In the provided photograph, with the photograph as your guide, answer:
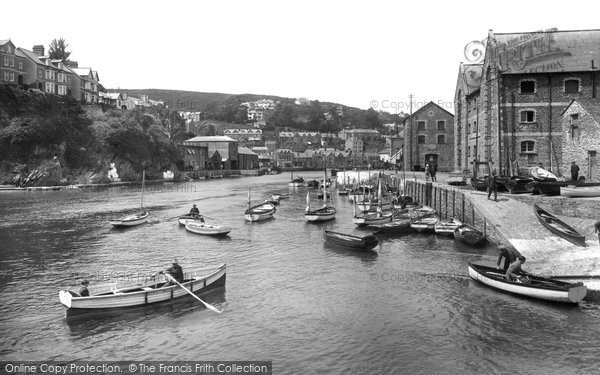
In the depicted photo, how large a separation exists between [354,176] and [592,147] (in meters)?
63.8

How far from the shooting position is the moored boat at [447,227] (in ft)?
132

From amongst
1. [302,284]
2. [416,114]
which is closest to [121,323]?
[302,284]

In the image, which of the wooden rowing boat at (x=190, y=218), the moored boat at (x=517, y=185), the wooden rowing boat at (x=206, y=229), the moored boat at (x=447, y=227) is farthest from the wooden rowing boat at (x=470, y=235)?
the wooden rowing boat at (x=190, y=218)

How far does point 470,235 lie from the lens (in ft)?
118

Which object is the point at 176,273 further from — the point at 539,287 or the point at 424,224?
the point at 424,224

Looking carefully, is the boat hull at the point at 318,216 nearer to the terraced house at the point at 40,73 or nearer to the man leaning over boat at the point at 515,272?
the man leaning over boat at the point at 515,272

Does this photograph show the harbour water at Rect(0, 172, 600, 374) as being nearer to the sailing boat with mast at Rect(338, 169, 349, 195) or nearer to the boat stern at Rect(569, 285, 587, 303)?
the boat stern at Rect(569, 285, 587, 303)

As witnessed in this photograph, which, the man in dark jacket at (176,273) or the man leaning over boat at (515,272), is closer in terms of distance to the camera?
the man leaning over boat at (515,272)

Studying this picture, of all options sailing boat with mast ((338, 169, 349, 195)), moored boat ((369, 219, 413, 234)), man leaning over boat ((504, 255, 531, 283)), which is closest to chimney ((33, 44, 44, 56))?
sailing boat with mast ((338, 169, 349, 195))

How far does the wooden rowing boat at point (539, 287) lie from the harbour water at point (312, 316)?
0.44 m

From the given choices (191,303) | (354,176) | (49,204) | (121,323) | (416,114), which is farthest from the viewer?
(354,176)

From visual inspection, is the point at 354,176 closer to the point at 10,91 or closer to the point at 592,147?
the point at 592,147

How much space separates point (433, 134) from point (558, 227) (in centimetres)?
6057

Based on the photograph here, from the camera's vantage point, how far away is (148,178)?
13762cm
